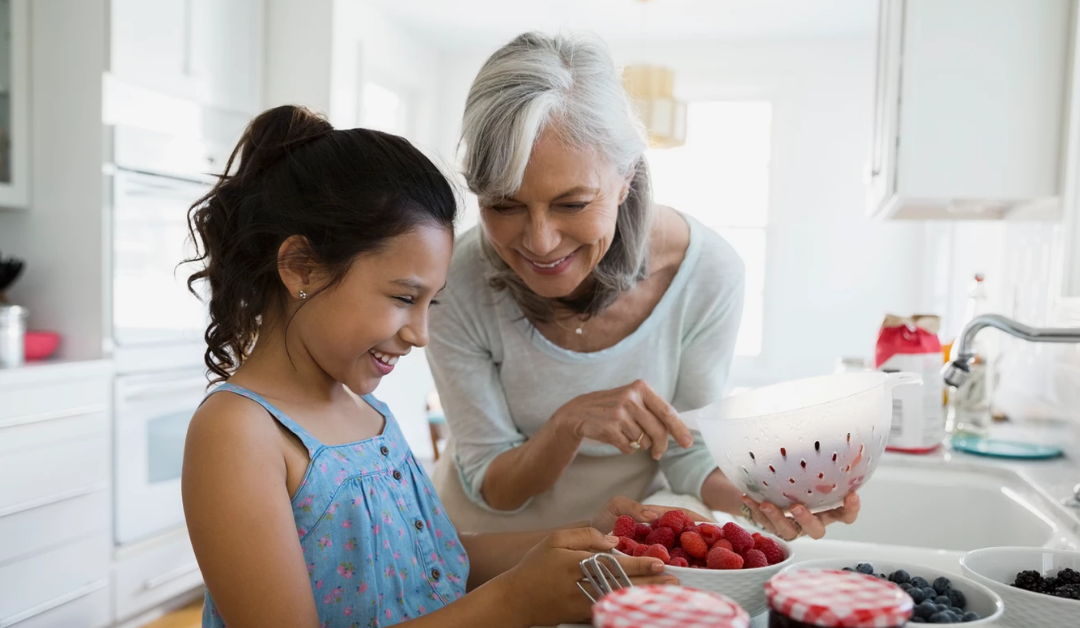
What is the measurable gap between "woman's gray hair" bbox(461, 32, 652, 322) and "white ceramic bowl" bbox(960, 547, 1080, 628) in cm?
64

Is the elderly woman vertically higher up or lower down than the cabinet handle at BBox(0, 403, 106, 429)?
higher up

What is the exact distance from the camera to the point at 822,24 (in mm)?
4926

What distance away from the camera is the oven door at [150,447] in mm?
2826

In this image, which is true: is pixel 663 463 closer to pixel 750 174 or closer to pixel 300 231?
pixel 300 231

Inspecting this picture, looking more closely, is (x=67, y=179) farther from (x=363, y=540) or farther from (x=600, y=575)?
(x=600, y=575)

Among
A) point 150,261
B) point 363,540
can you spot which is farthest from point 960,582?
point 150,261

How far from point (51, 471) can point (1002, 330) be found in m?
2.51

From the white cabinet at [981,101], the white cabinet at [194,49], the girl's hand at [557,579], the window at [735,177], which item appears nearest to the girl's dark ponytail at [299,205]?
the girl's hand at [557,579]

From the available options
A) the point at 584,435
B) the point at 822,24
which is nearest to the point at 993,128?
the point at 584,435

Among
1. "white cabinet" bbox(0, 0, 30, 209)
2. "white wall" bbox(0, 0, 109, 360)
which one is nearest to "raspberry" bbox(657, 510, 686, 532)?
"white wall" bbox(0, 0, 109, 360)

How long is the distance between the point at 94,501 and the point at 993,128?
271 cm

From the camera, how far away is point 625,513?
981mm

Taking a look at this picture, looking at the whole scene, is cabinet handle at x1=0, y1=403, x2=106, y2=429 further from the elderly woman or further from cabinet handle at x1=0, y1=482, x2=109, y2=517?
the elderly woman

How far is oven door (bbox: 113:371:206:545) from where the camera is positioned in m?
2.83
